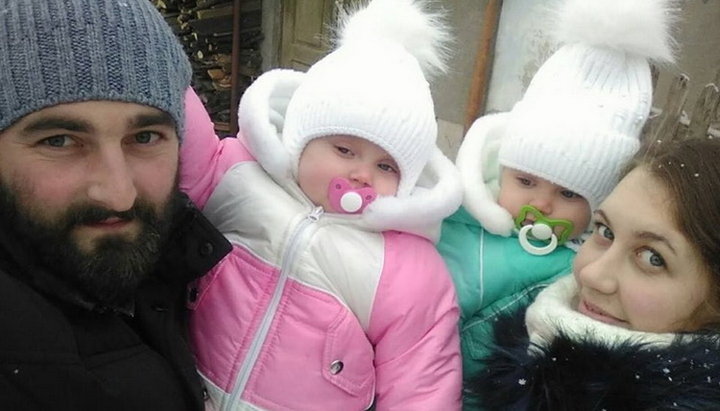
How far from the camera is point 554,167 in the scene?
1.46 m

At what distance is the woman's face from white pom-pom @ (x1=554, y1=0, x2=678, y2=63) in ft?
1.33

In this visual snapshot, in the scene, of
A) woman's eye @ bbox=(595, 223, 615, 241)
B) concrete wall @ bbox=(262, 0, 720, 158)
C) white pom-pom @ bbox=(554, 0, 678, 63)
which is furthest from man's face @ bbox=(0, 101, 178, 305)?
concrete wall @ bbox=(262, 0, 720, 158)

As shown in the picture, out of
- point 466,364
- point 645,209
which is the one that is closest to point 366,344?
point 466,364

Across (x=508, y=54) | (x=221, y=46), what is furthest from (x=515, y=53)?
(x=221, y=46)

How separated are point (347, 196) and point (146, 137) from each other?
0.45 meters

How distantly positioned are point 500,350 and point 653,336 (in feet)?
0.85

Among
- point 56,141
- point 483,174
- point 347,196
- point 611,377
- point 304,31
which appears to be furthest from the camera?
point 304,31

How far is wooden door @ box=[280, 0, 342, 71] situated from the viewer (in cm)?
505

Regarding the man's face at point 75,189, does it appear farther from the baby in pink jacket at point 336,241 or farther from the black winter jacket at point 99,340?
the baby in pink jacket at point 336,241

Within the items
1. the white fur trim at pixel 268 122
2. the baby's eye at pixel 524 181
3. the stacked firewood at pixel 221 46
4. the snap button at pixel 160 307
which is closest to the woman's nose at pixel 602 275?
the baby's eye at pixel 524 181

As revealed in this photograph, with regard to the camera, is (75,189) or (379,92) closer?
(75,189)

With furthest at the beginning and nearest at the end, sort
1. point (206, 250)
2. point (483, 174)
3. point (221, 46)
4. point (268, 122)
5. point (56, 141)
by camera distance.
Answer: point (221, 46) → point (483, 174) → point (268, 122) → point (206, 250) → point (56, 141)

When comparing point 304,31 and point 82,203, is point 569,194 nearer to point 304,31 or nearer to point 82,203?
point 82,203

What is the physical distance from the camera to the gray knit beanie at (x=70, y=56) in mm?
1091
